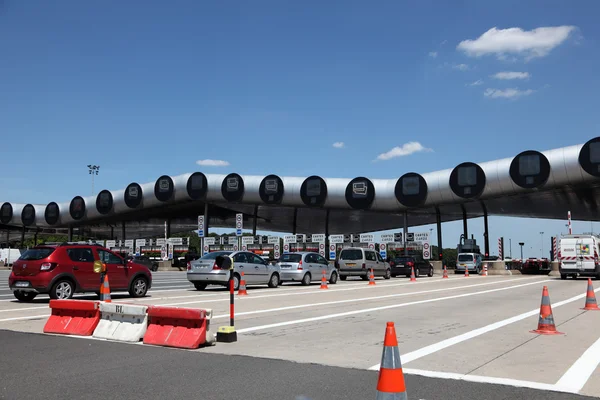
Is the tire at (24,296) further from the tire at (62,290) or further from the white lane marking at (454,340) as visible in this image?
the white lane marking at (454,340)

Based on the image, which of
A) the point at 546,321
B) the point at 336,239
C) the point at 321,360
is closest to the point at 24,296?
the point at 321,360

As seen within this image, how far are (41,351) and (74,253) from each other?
27.2 ft

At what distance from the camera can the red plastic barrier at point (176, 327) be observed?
8734mm

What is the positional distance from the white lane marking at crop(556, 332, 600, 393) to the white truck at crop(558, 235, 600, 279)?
25.9 metres

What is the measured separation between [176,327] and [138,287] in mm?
9215

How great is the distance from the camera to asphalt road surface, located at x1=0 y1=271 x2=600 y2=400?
6172mm

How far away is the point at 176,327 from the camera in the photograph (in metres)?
9.06

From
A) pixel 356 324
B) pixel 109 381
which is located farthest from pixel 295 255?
pixel 109 381

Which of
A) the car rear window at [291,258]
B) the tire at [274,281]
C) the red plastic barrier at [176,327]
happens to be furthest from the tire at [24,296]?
the car rear window at [291,258]

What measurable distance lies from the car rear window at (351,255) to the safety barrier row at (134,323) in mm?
A: 22741

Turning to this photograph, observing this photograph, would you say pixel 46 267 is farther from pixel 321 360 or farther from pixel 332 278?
pixel 332 278

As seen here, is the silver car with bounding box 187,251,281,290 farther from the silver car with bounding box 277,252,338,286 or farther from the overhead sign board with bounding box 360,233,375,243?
the overhead sign board with bounding box 360,233,375,243

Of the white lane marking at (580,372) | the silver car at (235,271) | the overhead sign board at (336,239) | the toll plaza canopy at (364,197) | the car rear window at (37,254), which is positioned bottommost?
A: the white lane marking at (580,372)

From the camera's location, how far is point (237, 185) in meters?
54.6
